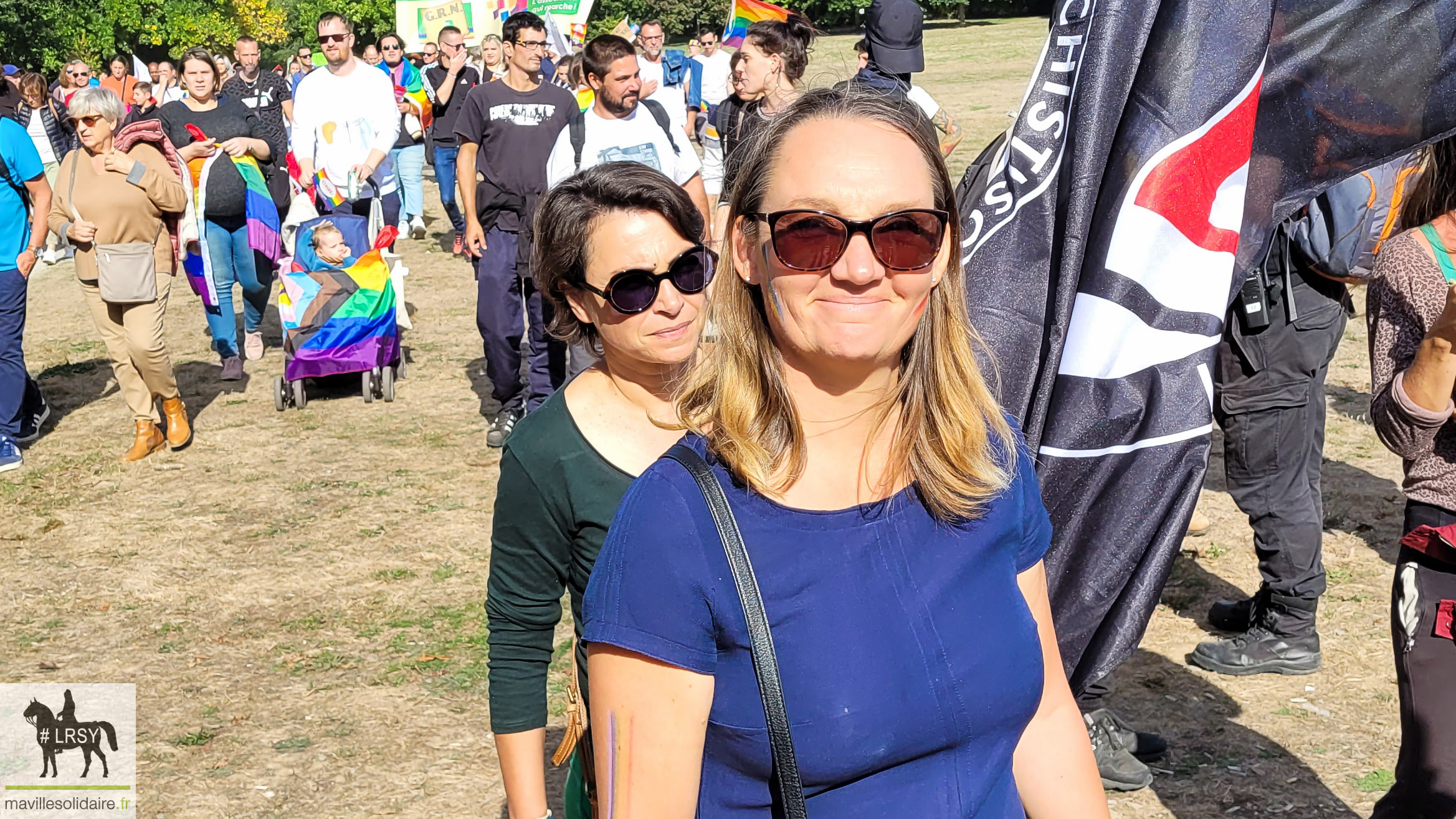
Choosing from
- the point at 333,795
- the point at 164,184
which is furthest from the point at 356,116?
the point at 333,795

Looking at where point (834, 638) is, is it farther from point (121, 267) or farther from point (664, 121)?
point (121, 267)

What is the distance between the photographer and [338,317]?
8922 mm

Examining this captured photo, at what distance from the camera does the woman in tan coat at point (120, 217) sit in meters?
7.65

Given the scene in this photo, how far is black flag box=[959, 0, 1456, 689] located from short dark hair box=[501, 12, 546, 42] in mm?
5793

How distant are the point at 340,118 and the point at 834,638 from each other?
998 cm

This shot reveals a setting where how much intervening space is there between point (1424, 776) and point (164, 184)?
7.32m

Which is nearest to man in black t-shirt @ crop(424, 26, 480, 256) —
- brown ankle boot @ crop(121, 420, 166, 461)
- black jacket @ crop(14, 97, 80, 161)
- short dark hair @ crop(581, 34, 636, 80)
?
black jacket @ crop(14, 97, 80, 161)

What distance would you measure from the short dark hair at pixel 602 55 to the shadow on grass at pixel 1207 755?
3.99 meters

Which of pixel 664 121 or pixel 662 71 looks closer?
pixel 664 121

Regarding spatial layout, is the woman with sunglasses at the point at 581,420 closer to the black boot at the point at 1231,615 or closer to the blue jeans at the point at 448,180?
the black boot at the point at 1231,615

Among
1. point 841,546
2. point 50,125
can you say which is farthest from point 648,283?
point 50,125

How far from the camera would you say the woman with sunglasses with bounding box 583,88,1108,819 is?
154 centimetres

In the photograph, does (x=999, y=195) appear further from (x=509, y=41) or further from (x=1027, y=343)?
(x=509, y=41)

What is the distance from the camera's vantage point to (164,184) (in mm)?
7848
